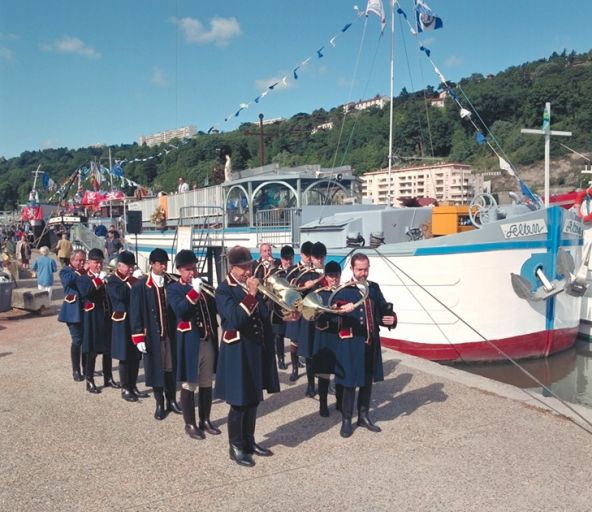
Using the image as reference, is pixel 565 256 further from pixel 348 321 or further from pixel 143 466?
pixel 143 466

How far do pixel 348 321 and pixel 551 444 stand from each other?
2024 millimetres

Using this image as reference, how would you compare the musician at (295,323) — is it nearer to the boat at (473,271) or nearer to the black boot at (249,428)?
the boat at (473,271)

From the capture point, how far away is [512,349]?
10.4 meters

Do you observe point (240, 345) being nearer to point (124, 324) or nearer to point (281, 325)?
point (124, 324)

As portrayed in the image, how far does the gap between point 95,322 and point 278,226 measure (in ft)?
23.7

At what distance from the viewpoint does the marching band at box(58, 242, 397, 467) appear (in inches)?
176

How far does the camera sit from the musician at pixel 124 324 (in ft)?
20.8

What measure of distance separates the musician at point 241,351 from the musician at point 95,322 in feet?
9.47

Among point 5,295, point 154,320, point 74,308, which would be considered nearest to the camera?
point 154,320

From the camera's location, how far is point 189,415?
17.2 ft

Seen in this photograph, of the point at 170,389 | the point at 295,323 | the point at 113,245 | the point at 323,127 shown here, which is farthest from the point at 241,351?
the point at 323,127

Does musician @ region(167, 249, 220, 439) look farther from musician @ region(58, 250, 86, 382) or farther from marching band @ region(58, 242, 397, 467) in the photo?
musician @ region(58, 250, 86, 382)

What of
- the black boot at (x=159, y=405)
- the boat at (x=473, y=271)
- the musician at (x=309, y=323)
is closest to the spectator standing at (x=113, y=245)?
the boat at (x=473, y=271)

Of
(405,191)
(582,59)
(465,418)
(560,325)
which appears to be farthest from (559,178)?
(465,418)
